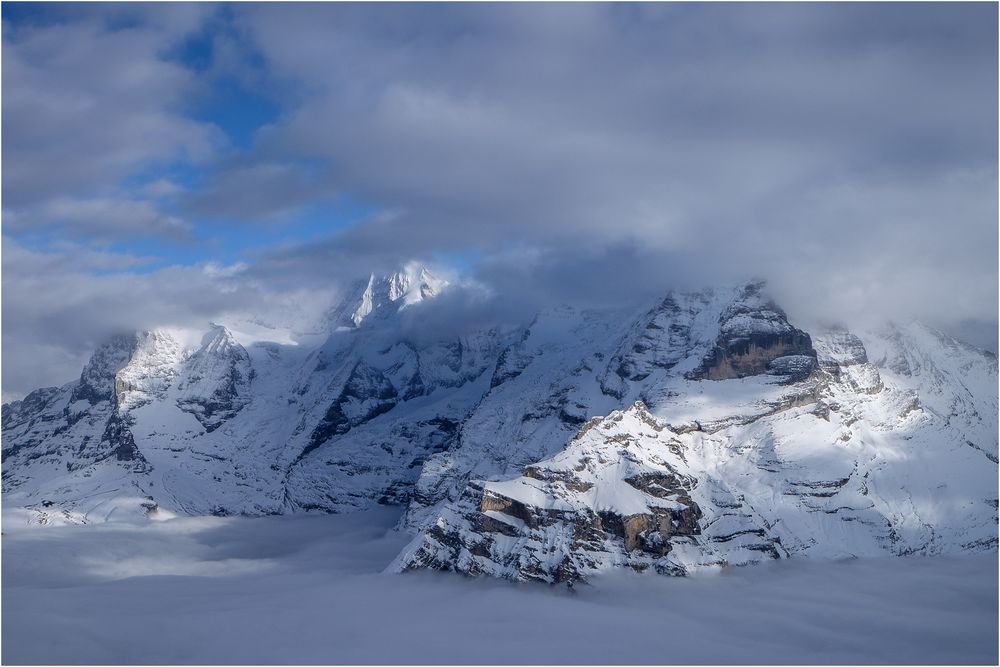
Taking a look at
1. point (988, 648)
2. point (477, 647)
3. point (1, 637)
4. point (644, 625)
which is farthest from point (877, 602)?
point (1, 637)

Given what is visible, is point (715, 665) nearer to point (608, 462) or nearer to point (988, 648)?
point (988, 648)

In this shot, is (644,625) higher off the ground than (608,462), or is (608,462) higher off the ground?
(608,462)

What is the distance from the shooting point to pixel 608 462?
192 metres

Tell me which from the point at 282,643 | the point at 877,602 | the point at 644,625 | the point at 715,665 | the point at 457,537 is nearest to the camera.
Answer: the point at 715,665

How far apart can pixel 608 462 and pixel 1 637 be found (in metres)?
106

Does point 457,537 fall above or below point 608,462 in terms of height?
below

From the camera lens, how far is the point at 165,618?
150 m

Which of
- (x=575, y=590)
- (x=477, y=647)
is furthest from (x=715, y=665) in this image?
(x=575, y=590)

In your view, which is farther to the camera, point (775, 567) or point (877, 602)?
point (775, 567)

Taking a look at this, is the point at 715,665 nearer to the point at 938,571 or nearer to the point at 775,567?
the point at 775,567

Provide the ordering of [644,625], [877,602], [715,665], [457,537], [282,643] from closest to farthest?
[715,665]
[282,643]
[644,625]
[877,602]
[457,537]

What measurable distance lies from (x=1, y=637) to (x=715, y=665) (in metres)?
98.8

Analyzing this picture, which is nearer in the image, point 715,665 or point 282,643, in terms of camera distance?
point 715,665

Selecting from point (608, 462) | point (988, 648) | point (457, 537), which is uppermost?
point (608, 462)
